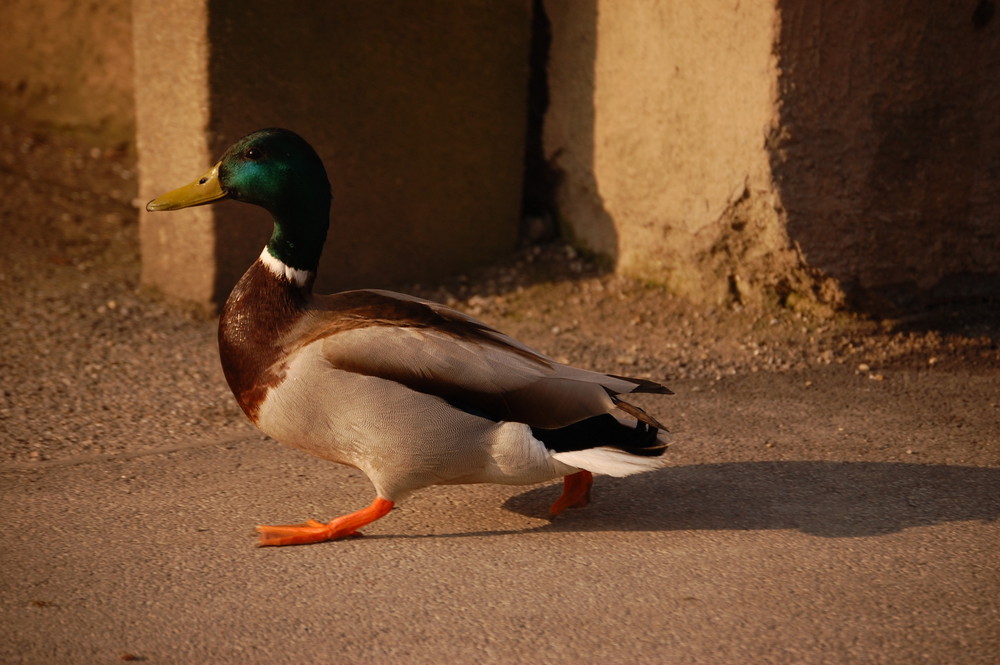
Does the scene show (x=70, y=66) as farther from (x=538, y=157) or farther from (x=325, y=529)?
(x=325, y=529)

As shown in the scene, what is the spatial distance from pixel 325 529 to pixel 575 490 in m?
0.76

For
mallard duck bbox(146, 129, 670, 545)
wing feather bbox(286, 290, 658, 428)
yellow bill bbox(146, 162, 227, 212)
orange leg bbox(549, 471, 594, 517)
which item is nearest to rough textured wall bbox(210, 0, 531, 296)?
yellow bill bbox(146, 162, 227, 212)

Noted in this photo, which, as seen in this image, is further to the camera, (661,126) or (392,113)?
(392,113)

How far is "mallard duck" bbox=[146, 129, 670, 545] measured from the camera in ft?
9.69

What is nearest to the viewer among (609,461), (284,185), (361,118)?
(609,461)

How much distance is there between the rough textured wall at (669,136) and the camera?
474 centimetres

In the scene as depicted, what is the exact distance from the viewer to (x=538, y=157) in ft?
19.7

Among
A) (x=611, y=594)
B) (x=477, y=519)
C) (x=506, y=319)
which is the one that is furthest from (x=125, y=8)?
(x=611, y=594)

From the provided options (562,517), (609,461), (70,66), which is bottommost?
(562,517)

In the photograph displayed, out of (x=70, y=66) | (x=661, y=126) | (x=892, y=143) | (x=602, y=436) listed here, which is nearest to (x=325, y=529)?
(x=602, y=436)

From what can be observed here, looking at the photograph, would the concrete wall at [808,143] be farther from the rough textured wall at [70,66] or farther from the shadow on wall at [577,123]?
the rough textured wall at [70,66]

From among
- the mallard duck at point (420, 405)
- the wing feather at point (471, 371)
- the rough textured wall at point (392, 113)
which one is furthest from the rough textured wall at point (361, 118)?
the wing feather at point (471, 371)

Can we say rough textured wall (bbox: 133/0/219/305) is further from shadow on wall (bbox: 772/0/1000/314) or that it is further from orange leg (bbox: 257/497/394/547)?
shadow on wall (bbox: 772/0/1000/314)

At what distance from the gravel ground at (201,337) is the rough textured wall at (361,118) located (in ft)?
0.94
